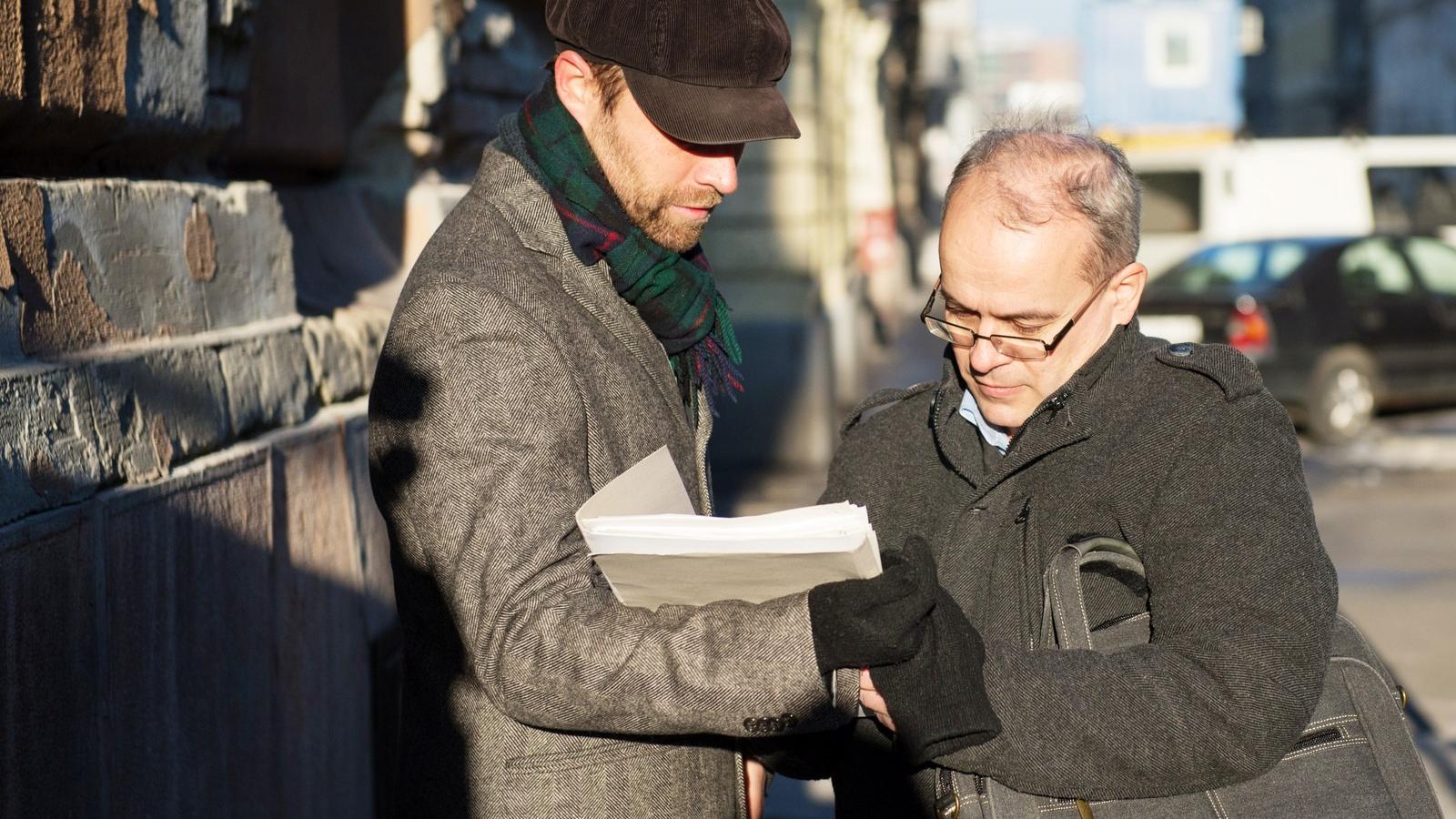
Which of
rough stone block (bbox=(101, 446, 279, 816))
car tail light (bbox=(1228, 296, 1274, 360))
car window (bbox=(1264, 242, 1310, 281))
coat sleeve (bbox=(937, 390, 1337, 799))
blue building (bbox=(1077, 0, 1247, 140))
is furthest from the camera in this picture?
blue building (bbox=(1077, 0, 1247, 140))

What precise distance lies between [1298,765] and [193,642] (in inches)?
67.2

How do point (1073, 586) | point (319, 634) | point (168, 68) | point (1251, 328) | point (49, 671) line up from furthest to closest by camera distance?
point (1251, 328) → point (319, 634) → point (168, 68) → point (49, 671) → point (1073, 586)

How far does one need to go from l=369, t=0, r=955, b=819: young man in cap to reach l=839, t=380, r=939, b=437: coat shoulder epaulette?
211 millimetres

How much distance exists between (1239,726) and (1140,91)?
76.6ft

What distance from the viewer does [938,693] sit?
1.87 m

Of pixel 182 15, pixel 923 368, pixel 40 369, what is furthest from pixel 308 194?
pixel 923 368

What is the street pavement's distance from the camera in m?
5.39

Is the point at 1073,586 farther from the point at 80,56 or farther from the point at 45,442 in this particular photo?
the point at 80,56

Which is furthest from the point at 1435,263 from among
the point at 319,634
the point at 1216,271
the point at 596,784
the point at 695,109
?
the point at 596,784

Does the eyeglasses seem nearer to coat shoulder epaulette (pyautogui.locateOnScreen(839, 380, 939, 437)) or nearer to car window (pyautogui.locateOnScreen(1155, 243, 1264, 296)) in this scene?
coat shoulder epaulette (pyautogui.locateOnScreen(839, 380, 939, 437))

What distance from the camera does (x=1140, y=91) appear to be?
24.0m

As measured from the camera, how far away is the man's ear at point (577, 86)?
2.22 meters

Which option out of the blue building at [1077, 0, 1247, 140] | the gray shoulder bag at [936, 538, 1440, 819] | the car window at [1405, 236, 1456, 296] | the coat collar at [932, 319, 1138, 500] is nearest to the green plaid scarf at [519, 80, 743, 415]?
the coat collar at [932, 319, 1138, 500]

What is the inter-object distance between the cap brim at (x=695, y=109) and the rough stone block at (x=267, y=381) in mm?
1134
